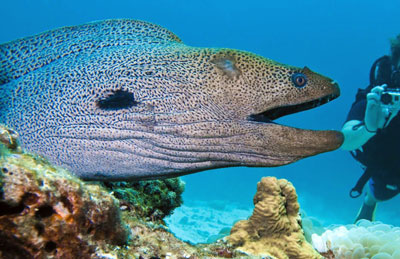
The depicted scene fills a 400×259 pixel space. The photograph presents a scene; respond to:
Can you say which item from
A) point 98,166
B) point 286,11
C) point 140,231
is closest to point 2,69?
point 98,166

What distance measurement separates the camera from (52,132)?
211 centimetres

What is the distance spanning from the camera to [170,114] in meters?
2.01

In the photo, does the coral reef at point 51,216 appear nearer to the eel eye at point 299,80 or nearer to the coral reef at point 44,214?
the coral reef at point 44,214

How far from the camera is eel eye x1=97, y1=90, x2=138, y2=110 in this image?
6.70 ft

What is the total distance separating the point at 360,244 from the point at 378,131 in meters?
5.39

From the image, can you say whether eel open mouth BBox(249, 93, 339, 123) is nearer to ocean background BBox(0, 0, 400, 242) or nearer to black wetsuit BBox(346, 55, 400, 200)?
black wetsuit BBox(346, 55, 400, 200)

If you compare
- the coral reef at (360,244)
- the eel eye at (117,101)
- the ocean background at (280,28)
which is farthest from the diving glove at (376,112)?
the ocean background at (280,28)

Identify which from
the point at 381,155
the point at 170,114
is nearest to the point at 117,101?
the point at 170,114

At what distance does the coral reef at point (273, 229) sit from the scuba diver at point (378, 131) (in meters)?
5.07

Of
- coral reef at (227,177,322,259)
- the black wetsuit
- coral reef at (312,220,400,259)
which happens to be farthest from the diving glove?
coral reef at (227,177,322,259)

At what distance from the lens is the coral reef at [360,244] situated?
2.86 m

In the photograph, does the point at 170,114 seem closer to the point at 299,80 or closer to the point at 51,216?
the point at 299,80

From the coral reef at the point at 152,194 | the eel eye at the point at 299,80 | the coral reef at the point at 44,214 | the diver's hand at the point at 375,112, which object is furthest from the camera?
the diver's hand at the point at 375,112

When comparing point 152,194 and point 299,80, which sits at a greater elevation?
point 299,80
